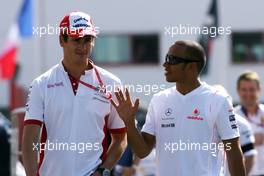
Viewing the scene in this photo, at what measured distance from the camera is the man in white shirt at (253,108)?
8883 millimetres

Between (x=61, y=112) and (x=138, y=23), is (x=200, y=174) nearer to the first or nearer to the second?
(x=61, y=112)

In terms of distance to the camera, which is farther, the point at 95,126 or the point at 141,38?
the point at 141,38

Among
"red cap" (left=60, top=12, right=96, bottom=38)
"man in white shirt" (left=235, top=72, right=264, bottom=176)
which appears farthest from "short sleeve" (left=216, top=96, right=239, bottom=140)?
"man in white shirt" (left=235, top=72, right=264, bottom=176)

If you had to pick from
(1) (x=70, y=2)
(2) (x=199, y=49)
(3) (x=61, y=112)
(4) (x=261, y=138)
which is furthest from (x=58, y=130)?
(1) (x=70, y=2)

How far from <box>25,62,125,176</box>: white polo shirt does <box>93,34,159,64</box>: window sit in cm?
2024

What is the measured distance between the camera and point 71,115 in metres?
5.99

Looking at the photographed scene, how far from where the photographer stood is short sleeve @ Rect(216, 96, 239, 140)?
6.07 metres

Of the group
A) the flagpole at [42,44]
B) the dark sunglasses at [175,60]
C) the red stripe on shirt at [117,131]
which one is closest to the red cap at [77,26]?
the dark sunglasses at [175,60]

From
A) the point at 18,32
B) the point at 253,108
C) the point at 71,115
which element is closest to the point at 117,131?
the point at 71,115

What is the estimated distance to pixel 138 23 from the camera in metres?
25.9

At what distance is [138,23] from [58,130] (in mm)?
20049

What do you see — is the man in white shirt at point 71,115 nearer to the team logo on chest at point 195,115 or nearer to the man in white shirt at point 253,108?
the team logo on chest at point 195,115

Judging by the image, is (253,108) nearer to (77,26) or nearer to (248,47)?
(77,26)

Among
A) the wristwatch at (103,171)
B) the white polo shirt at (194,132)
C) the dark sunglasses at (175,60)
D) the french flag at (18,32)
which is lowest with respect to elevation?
the wristwatch at (103,171)
